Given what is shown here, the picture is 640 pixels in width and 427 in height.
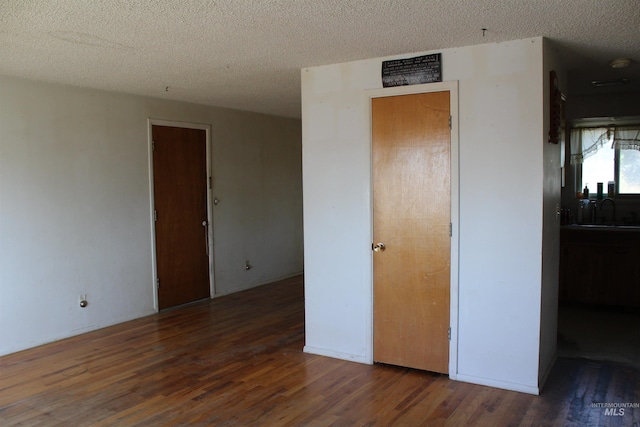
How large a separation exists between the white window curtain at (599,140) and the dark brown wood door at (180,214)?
15.0 feet

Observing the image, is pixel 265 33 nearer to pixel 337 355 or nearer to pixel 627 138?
pixel 337 355

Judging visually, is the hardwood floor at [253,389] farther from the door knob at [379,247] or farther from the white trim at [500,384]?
the door knob at [379,247]

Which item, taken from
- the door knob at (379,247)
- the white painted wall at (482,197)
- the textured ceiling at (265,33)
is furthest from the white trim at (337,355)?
the textured ceiling at (265,33)

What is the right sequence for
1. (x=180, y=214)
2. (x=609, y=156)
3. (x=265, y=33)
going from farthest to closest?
(x=609, y=156) < (x=180, y=214) < (x=265, y=33)

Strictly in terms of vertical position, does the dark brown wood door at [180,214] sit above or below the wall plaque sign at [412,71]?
below

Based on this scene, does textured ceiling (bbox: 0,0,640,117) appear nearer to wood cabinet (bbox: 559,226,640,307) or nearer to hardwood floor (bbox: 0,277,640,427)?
wood cabinet (bbox: 559,226,640,307)

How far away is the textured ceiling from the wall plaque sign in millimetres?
81

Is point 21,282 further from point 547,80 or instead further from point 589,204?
point 589,204

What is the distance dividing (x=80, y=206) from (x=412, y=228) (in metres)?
3.18

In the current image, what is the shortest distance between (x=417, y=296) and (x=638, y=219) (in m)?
3.63

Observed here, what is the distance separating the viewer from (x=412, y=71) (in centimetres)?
361

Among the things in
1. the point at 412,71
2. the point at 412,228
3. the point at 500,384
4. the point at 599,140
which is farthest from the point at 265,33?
the point at 599,140

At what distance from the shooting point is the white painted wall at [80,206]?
169 inches

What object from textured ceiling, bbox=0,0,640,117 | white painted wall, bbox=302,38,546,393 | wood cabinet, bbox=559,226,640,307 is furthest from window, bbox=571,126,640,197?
white painted wall, bbox=302,38,546,393
